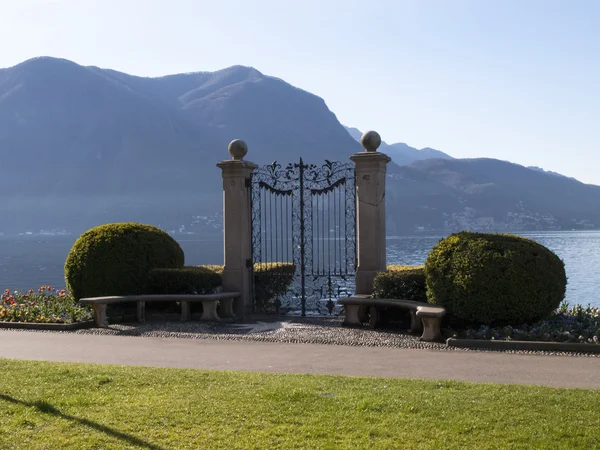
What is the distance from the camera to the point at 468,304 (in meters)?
11.2

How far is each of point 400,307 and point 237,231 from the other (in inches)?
160

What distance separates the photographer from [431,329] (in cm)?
1110

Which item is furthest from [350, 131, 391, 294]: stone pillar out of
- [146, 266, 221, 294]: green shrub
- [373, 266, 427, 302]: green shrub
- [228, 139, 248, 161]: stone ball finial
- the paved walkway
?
the paved walkway

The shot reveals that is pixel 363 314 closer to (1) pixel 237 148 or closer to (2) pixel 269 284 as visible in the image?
(2) pixel 269 284

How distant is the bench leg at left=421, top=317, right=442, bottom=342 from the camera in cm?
1108

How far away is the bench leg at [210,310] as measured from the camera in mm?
13875

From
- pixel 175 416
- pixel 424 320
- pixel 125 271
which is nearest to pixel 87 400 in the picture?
pixel 175 416

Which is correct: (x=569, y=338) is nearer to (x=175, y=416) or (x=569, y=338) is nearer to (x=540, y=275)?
(x=540, y=275)

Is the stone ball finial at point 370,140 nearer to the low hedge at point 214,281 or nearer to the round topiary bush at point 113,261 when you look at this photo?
the low hedge at point 214,281

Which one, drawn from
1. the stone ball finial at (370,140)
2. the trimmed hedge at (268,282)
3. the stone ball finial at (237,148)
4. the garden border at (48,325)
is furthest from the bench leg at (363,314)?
the garden border at (48,325)

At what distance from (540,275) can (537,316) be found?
26.5 inches

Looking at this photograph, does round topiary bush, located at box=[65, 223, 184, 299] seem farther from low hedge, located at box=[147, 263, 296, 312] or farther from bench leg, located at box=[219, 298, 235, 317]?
bench leg, located at box=[219, 298, 235, 317]

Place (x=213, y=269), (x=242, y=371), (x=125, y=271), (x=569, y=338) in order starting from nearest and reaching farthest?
(x=242, y=371)
(x=569, y=338)
(x=125, y=271)
(x=213, y=269)

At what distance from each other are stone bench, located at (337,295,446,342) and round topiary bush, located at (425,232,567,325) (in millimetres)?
443
